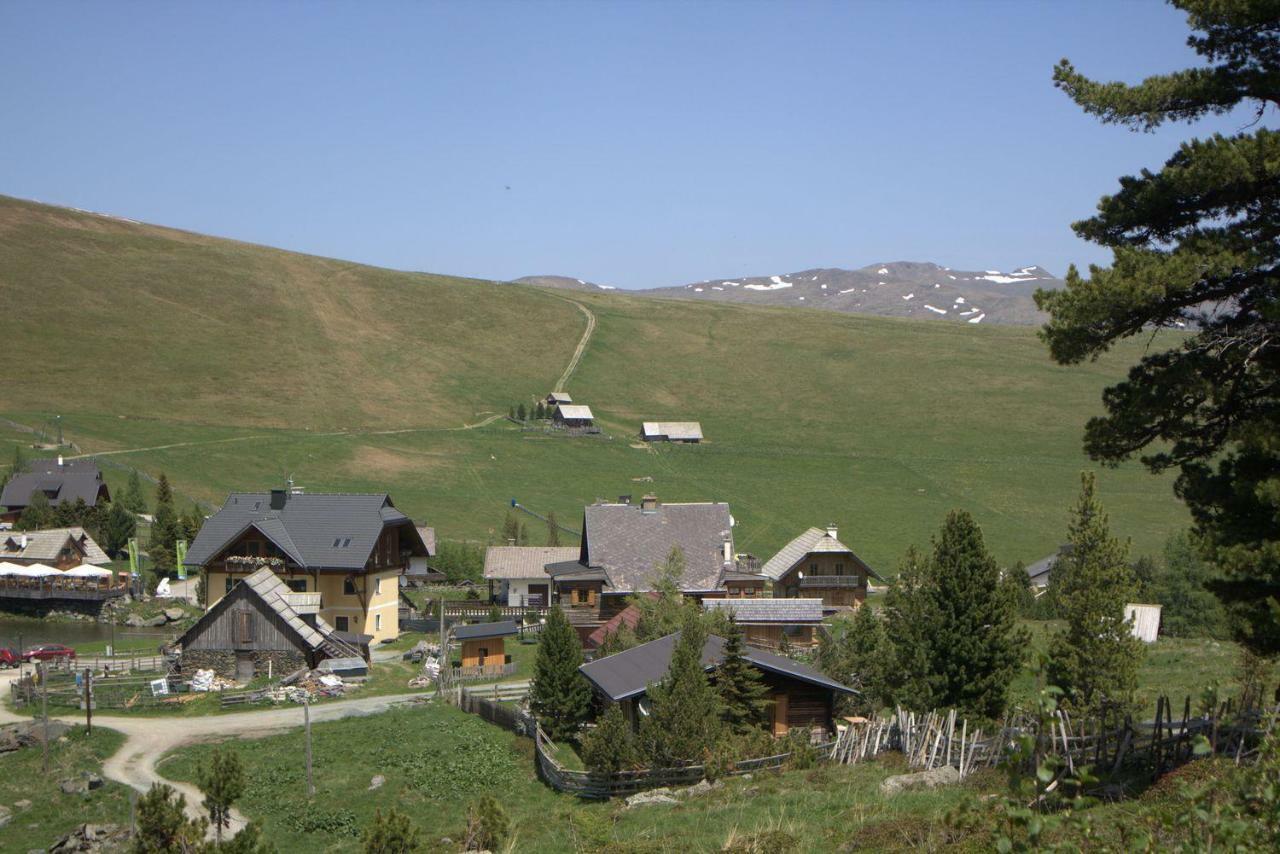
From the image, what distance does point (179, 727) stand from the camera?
35812 mm

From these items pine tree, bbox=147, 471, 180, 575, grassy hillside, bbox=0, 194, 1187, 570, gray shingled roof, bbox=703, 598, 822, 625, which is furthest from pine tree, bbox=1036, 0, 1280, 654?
grassy hillside, bbox=0, 194, 1187, 570

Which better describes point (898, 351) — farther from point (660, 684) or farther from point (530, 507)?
point (660, 684)

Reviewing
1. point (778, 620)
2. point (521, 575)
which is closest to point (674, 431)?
point (521, 575)

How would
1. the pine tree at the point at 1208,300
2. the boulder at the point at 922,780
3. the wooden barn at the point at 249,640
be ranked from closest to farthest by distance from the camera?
the pine tree at the point at 1208,300 → the boulder at the point at 922,780 → the wooden barn at the point at 249,640

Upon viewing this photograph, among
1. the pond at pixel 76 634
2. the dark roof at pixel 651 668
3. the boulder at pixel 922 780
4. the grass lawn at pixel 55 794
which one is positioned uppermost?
the boulder at pixel 922 780

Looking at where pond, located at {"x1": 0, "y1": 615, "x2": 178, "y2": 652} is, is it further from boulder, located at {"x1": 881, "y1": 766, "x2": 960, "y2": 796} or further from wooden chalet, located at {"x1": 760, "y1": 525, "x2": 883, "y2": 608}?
boulder, located at {"x1": 881, "y1": 766, "x2": 960, "y2": 796}

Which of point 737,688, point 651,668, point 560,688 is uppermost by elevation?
point 737,688

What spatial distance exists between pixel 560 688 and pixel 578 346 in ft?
438

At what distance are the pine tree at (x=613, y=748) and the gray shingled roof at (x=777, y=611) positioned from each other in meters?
21.7

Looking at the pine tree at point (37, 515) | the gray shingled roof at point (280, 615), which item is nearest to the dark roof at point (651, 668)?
the gray shingled roof at point (280, 615)

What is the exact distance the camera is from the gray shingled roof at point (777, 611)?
156 feet

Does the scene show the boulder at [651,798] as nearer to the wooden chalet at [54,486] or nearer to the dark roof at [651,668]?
the dark roof at [651,668]

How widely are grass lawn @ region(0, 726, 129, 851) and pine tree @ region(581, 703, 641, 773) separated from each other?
11.9 metres

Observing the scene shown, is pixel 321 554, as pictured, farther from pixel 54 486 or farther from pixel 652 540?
pixel 54 486
